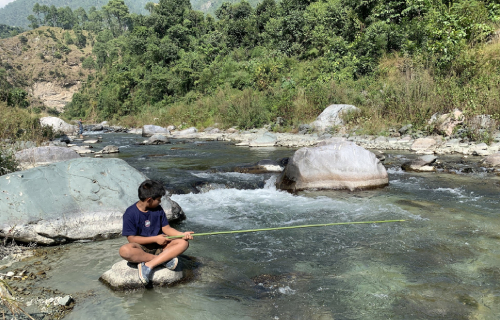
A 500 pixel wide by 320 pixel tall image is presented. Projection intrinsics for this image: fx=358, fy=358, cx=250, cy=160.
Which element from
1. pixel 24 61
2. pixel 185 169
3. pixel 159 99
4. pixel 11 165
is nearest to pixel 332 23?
pixel 159 99

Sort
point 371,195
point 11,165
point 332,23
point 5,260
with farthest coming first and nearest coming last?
point 332,23 → point 371,195 → point 11,165 → point 5,260

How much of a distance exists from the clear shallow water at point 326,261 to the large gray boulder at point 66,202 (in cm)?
27

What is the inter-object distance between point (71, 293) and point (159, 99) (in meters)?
28.2

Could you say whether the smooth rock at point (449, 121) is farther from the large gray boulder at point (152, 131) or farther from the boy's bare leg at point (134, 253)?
the large gray boulder at point (152, 131)

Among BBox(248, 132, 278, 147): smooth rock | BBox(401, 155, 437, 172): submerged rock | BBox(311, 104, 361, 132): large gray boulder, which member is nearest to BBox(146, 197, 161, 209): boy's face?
BBox(401, 155, 437, 172): submerged rock

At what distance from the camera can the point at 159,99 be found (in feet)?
99.0

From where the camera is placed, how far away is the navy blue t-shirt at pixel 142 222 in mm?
3580

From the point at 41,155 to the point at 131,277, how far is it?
7.36m

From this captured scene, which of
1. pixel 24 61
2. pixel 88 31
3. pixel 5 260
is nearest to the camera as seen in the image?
pixel 5 260

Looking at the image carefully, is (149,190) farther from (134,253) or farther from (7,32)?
(7,32)

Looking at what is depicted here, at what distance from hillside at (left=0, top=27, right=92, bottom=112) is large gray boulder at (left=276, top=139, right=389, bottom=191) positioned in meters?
65.1

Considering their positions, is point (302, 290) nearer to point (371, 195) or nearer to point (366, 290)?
point (366, 290)

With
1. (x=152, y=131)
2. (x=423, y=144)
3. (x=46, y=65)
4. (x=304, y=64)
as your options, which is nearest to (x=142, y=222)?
(x=423, y=144)

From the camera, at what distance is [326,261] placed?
4.16m
